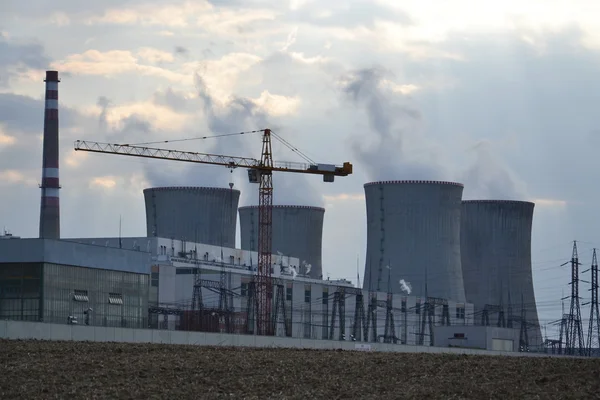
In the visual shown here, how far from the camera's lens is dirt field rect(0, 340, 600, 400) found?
17344mm

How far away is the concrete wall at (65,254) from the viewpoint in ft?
117

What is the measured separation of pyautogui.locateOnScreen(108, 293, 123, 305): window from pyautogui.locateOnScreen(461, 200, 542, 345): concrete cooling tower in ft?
103

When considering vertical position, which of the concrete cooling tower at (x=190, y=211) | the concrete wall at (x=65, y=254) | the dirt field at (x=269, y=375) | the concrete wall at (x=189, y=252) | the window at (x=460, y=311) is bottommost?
the dirt field at (x=269, y=375)

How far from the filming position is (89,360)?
20.4m

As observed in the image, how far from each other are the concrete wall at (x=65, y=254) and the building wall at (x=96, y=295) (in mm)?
205

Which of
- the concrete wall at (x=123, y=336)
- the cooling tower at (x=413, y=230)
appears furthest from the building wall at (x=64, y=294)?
the cooling tower at (x=413, y=230)

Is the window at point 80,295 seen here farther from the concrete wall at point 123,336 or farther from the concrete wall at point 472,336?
the concrete wall at point 472,336

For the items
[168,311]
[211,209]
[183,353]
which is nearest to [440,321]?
[211,209]

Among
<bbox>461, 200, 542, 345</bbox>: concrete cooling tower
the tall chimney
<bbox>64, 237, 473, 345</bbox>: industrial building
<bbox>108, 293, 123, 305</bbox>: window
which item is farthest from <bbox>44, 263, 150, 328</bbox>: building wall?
<bbox>461, 200, 542, 345</bbox>: concrete cooling tower

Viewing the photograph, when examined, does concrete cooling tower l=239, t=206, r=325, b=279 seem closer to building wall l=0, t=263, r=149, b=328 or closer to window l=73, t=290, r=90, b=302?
building wall l=0, t=263, r=149, b=328

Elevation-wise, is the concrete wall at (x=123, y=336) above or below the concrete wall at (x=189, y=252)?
below

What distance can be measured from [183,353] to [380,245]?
125 ft

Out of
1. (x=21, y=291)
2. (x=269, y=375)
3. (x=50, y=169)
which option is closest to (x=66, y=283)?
(x=21, y=291)

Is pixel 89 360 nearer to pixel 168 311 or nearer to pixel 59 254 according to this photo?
pixel 59 254
